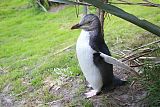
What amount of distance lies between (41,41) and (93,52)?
216cm

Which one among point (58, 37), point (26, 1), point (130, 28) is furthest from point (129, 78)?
point (26, 1)

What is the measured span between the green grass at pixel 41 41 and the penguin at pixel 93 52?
215 mm

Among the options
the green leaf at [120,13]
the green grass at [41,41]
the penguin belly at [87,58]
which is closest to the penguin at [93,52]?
the penguin belly at [87,58]

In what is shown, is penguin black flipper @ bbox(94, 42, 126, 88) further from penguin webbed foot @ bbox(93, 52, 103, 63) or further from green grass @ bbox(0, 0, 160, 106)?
green grass @ bbox(0, 0, 160, 106)

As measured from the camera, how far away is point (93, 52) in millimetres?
2789

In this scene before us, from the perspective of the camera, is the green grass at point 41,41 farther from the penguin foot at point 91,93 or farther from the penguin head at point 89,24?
the penguin head at point 89,24

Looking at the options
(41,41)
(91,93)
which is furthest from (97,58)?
(41,41)

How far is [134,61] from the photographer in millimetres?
3225

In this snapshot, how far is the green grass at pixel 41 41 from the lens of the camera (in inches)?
146

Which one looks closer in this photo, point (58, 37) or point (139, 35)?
point (139, 35)

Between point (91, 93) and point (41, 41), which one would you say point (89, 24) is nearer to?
point (91, 93)

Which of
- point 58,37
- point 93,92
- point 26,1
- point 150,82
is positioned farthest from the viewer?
point 26,1

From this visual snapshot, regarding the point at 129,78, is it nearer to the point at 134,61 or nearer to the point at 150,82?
the point at 134,61

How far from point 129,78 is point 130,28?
147cm
